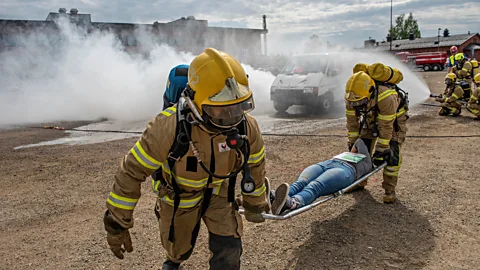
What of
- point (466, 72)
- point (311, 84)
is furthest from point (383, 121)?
point (466, 72)

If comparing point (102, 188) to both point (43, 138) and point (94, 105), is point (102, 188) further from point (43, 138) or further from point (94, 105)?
point (94, 105)

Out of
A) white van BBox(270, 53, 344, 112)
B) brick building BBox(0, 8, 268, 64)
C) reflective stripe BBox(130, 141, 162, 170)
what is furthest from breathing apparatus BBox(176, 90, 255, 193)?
brick building BBox(0, 8, 268, 64)

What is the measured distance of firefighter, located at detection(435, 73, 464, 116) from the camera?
10.9 meters

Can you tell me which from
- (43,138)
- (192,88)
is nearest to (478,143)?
(192,88)

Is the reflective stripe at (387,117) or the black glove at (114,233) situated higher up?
the reflective stripe at (387,117)

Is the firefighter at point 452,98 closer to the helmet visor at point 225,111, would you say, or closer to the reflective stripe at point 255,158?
the reflective stripe at point 255,158

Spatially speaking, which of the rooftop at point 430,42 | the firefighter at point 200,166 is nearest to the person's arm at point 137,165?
the firefighter at point 200,166

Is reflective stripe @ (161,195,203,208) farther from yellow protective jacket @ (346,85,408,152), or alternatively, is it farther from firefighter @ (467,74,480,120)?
firefighter @ (467,74,480,120)

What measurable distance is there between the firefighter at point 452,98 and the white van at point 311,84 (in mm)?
2999

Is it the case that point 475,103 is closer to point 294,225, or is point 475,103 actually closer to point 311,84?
point 311,84

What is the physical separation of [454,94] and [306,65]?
14.4 ft

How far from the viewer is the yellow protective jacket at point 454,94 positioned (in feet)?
35.6

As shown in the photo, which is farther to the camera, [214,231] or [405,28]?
[405,28]

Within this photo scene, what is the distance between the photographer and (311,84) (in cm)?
1184
